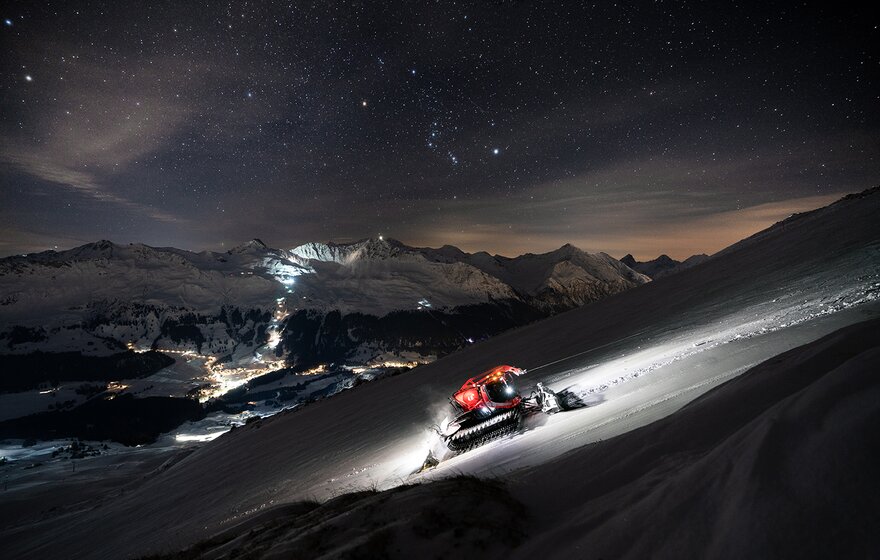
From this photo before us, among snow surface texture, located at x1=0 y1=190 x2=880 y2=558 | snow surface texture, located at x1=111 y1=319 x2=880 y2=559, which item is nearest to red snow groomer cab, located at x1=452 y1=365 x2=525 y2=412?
snow surface texture, located at x1=0 y1=190 x2=880 y2=558

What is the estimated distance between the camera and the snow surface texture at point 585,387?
811cm

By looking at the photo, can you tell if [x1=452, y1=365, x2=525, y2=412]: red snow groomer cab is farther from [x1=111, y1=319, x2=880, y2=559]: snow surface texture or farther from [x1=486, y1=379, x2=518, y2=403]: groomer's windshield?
[x1=111, y1=319, x2=880, y2=559]: snow surface texture

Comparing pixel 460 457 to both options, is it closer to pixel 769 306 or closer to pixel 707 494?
pixel 707 494

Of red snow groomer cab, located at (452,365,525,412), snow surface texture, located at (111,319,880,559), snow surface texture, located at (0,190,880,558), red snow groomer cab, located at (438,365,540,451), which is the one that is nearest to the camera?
snow surface texture, located at (111,319,880,559)

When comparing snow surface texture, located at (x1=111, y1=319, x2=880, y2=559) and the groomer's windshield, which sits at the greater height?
snow surface texture, located at (x1=111, y1=319, x2=880, y2=559)

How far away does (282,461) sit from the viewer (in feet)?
58.8

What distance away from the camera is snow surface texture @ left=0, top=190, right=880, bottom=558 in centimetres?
811

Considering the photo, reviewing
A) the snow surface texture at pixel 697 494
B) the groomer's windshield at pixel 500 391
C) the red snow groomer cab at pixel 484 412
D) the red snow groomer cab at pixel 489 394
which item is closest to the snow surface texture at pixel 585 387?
the snow surface texture at pixel 697 494

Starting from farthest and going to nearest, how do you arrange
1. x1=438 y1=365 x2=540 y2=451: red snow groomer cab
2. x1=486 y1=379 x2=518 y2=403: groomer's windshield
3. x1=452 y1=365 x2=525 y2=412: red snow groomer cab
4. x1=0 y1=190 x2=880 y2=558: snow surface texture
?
x1=486 y1=379 x2=518 y2=403: groomer's windshield → x1=452 y1=365 x2=525 y2=412: red snow groomer cab → x1=438 y1=365 x2=540 y2=451: red snow groomer cab → x1=0 y1=190 x2=880 y2=558: snow surface texture

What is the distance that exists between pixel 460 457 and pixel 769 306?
1080cm

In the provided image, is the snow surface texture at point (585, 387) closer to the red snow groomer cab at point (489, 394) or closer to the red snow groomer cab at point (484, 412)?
the red snow groomer cab at point (484, 412)

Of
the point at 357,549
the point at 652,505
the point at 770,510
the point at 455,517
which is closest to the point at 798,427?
the point at 770,510

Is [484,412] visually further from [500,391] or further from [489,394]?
[500,391]

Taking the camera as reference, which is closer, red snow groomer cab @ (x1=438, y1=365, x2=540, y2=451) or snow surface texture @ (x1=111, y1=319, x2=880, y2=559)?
snow surface texture @ (x1=111, y1=319, x2=880, y2=559)
